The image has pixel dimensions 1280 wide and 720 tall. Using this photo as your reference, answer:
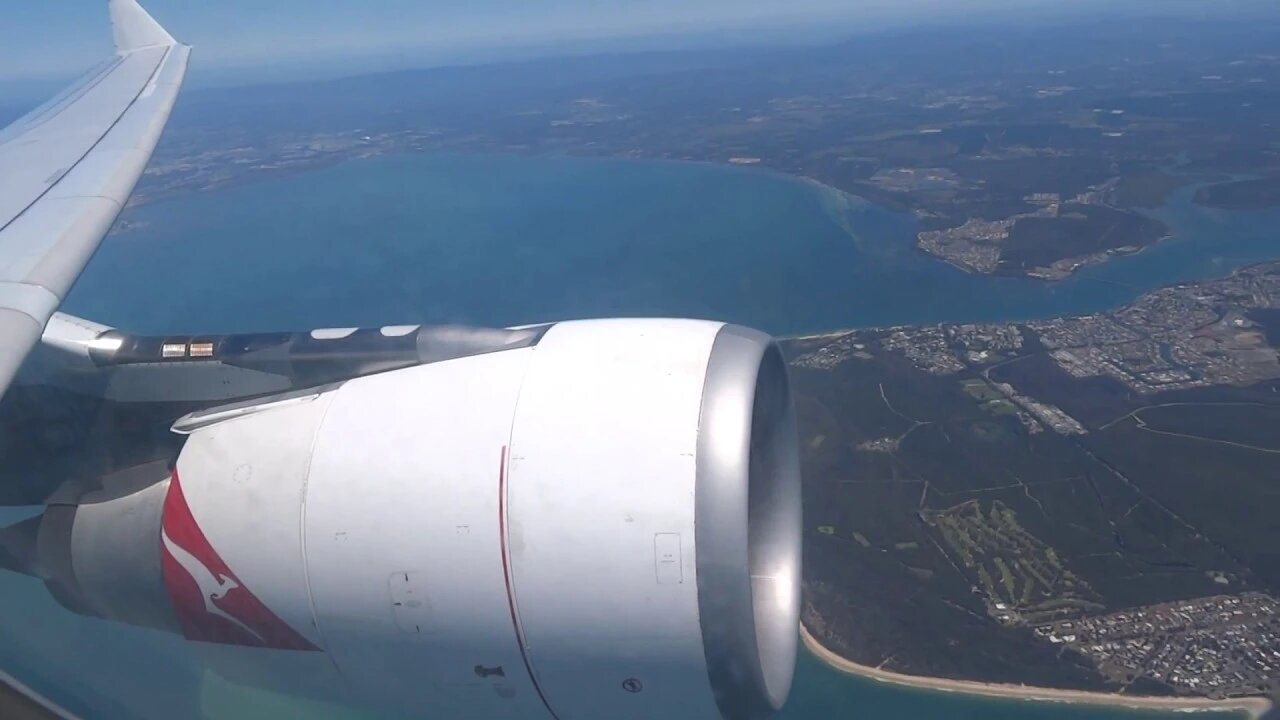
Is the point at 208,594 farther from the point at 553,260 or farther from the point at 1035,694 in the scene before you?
the point at 553,260

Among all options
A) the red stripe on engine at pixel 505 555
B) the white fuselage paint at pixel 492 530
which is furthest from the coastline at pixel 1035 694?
the red stripe on engine at pixel 505 555

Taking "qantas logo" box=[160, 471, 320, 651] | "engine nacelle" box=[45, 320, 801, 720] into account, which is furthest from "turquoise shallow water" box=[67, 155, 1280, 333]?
"engine nacelle" box=[45, 320, 801, 720]

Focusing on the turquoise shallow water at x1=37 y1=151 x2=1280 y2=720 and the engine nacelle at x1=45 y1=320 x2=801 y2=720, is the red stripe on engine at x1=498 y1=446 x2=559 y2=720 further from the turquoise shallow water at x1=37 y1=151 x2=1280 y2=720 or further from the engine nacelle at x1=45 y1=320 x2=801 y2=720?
the turquoise shallow water at x1=37 y1=151 x2=1280 y2=720

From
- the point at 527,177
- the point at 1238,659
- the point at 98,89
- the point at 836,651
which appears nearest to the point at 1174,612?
the point at 1238,659

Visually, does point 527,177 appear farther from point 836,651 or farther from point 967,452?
point 836,651

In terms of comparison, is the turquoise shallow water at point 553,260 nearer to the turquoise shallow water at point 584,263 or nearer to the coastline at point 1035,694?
the turquoise shallow water at point 584,263

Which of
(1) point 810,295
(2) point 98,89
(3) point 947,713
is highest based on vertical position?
(2) point 98,89
